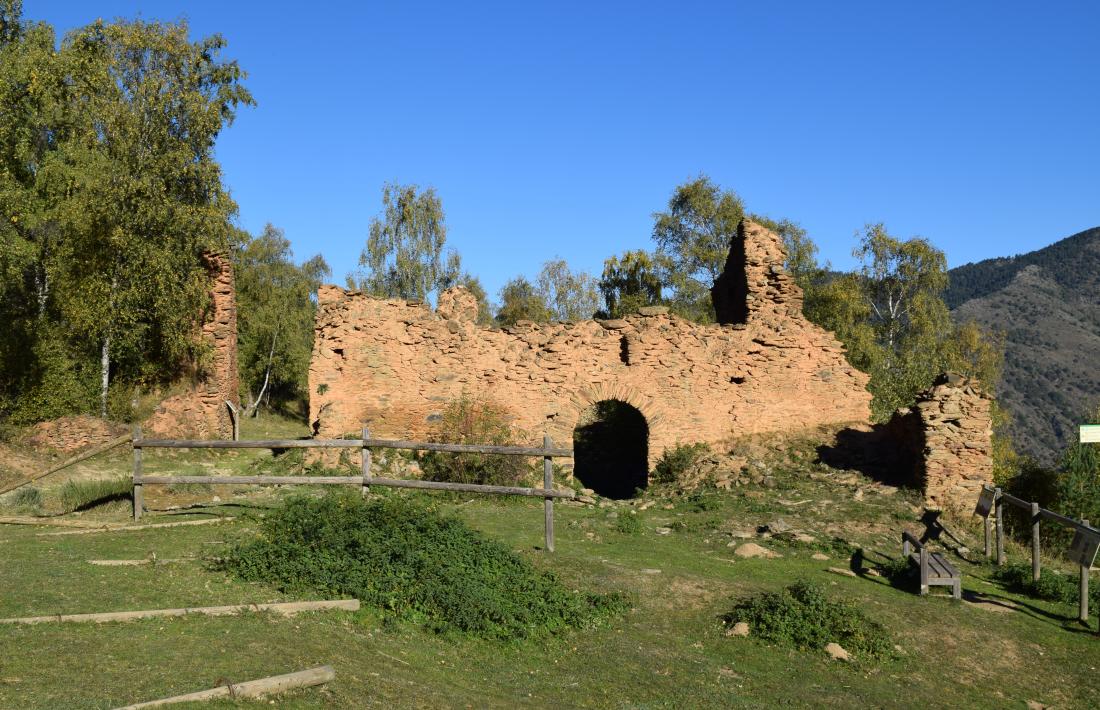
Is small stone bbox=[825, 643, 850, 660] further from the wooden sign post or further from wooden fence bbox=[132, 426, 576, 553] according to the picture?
wooden fence bbox=[132, 426, 576, 553]

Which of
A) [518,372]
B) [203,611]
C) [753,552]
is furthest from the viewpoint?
[518,372]

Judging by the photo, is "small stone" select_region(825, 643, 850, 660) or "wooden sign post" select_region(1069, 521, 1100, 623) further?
"wooden sign post" select_region(1069, 521, 1100, 623)

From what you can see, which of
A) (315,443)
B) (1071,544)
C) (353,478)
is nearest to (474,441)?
(353,478)

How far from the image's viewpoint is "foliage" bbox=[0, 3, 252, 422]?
2205 cm

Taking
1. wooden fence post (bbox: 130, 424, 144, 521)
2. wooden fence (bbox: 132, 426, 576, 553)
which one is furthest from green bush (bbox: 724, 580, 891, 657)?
wooden fence post (bbox: 130, 424, 144, 521)

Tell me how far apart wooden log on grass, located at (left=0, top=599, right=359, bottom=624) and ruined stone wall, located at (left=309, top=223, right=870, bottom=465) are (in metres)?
10.3

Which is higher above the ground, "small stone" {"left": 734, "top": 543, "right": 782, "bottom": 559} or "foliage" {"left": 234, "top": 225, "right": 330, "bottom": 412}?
"foliage" {"left": 234, "top": 225, "right": 330, "bottom": 412}

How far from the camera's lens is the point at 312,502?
1084 centimetres

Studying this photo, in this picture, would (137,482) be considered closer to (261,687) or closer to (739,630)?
(261,687)

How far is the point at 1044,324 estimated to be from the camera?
292 ft

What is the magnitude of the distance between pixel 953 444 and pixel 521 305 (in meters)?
38.0

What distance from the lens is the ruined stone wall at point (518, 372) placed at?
18484 mm

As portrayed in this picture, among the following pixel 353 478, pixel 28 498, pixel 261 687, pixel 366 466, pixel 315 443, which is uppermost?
pixel 315 443

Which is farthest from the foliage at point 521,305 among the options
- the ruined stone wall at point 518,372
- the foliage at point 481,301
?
the ruined stone wall at point 518,372
